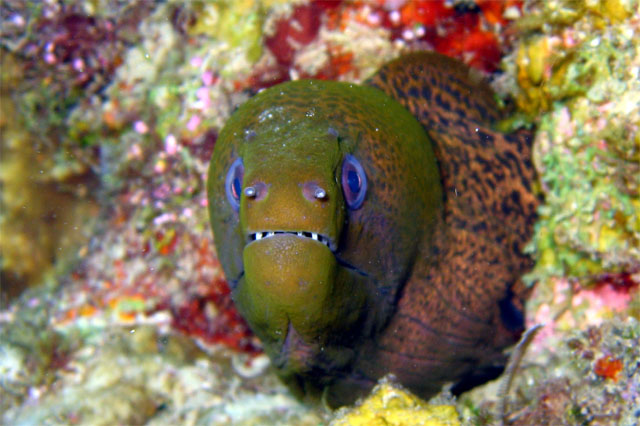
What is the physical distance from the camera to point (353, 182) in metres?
2.45

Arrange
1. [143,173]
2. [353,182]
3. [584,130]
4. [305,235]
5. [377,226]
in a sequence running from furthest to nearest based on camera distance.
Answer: [143,173] → [584,130] → [377,226] → [353,182] → [305,235]

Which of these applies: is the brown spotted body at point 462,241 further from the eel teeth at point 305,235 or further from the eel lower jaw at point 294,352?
the eel teeth at point 305,235

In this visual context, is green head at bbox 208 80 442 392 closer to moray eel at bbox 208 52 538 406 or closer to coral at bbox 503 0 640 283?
moray eel at bbox 208 52 538 406

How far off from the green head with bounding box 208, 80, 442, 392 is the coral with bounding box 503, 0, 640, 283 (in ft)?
3.22

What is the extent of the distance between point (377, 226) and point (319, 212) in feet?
1.70

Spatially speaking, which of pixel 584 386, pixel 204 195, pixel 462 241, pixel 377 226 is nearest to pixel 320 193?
pixel 377 226

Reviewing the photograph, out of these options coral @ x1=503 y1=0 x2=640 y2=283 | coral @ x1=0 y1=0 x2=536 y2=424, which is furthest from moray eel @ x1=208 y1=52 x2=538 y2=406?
coral @ x1=0 y1=0 x2=536 y2=424

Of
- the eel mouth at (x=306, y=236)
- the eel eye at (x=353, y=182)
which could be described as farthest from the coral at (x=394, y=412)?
the eel eye at (x=353, y=182)

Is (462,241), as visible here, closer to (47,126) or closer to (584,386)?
(584,386)

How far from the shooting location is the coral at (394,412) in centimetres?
226

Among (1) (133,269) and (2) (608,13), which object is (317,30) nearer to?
(2) (608,13)

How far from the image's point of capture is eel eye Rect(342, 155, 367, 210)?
7.94 feet

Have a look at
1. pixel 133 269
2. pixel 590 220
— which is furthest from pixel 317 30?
pixel 133 269

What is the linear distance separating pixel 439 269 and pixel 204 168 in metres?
2.27
